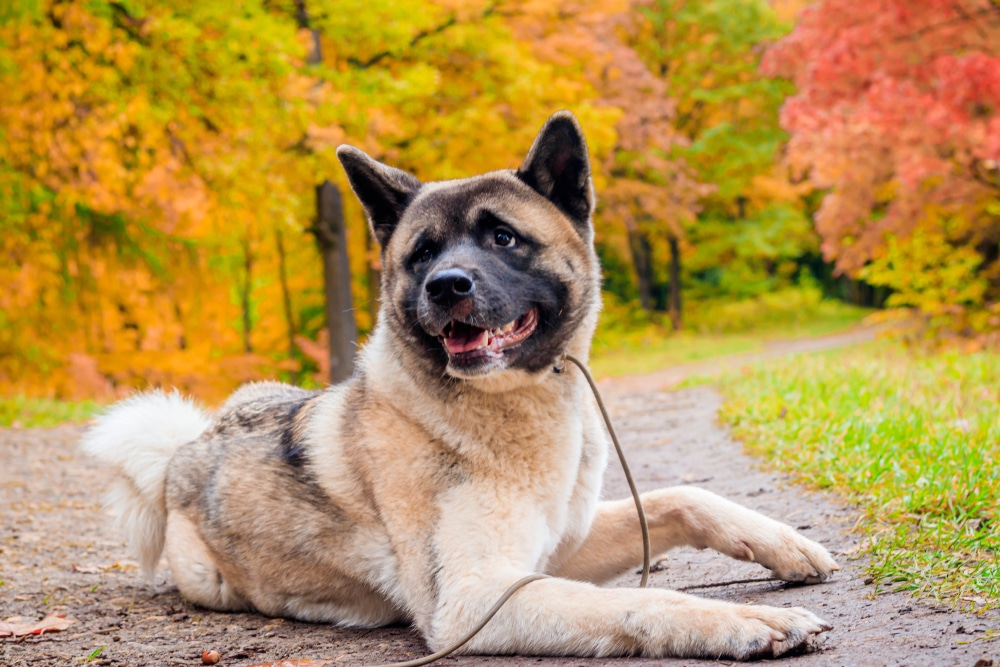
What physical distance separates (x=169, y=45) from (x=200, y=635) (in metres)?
9.13

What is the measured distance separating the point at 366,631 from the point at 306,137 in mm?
9000

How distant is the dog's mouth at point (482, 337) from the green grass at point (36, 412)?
9.01 m

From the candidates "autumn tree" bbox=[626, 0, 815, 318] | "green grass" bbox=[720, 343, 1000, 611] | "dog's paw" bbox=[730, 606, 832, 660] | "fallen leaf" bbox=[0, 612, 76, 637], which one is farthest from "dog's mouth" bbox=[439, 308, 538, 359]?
"autumn tree" bbox=[626, 0, 815, 318]

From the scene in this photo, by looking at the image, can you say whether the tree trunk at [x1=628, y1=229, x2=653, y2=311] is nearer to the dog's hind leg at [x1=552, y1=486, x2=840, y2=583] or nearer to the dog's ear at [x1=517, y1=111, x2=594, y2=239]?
the dog's ear at [x1=517, y1=111, x2=594, y2=239]

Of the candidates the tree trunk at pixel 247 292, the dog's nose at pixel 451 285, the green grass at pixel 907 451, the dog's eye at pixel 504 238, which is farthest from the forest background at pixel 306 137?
the dog's nose at pixel 451 285

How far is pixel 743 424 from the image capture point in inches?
249

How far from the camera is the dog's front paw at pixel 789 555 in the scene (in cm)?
307

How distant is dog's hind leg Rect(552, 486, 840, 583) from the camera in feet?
10.2

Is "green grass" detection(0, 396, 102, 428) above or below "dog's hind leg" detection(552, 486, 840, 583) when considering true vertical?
below

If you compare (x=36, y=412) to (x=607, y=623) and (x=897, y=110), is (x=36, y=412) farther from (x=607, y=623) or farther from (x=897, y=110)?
(x=897, y=110)

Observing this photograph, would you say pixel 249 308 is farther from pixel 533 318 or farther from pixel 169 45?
pixel 533 318

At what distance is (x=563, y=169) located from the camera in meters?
3.53

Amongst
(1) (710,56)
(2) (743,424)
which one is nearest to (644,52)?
(1) (710,56)

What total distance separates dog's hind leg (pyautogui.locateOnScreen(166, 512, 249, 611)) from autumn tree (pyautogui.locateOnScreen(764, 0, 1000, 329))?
849 centimetres
